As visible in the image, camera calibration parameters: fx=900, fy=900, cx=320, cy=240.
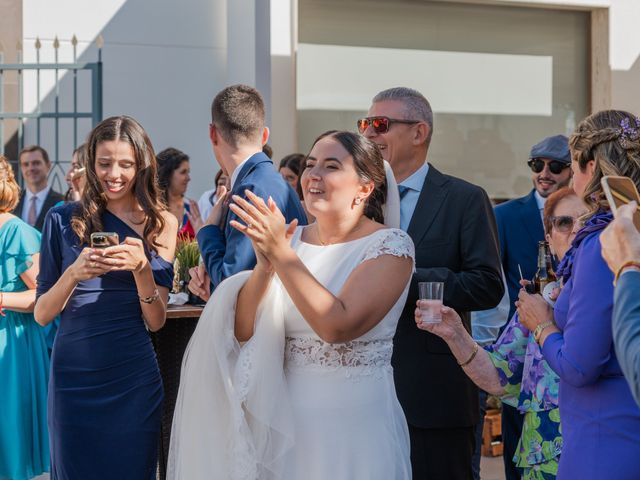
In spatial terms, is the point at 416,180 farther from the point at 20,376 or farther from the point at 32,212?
the point at 32,212

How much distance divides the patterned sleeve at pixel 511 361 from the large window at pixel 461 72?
6212mm

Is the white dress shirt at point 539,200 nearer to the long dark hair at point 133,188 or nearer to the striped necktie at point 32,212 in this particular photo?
the long dark hair at point 133,188

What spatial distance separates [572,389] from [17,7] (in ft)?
31.3

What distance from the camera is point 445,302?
12.8 feet

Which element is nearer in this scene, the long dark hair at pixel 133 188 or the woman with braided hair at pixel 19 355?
the long dark hair at pixel 133 188

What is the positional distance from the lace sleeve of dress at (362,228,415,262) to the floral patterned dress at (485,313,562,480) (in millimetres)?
645

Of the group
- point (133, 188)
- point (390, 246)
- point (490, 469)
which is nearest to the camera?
point (390, 246)

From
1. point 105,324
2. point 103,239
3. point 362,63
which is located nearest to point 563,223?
point 103,239

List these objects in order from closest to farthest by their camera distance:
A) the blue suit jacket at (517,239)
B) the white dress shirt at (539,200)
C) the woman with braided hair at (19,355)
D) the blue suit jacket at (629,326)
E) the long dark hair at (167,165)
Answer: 1. the blue suit jacket at (629,326)
2. the woman with braided hair at (19,355)
3. the blue suit jacket at (517,239)
4. the white dress shirt at (539,200)
5. the long dark hair at (167,165)

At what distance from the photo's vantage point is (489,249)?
4.01m

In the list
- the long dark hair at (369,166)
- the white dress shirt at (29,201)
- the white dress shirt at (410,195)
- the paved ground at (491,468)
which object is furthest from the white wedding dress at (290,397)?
the white dress shirt at (29,201)

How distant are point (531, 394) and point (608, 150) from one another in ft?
3.82

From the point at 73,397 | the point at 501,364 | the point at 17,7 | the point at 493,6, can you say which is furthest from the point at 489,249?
the point at 17,7

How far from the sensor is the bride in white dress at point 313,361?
9.93ft
